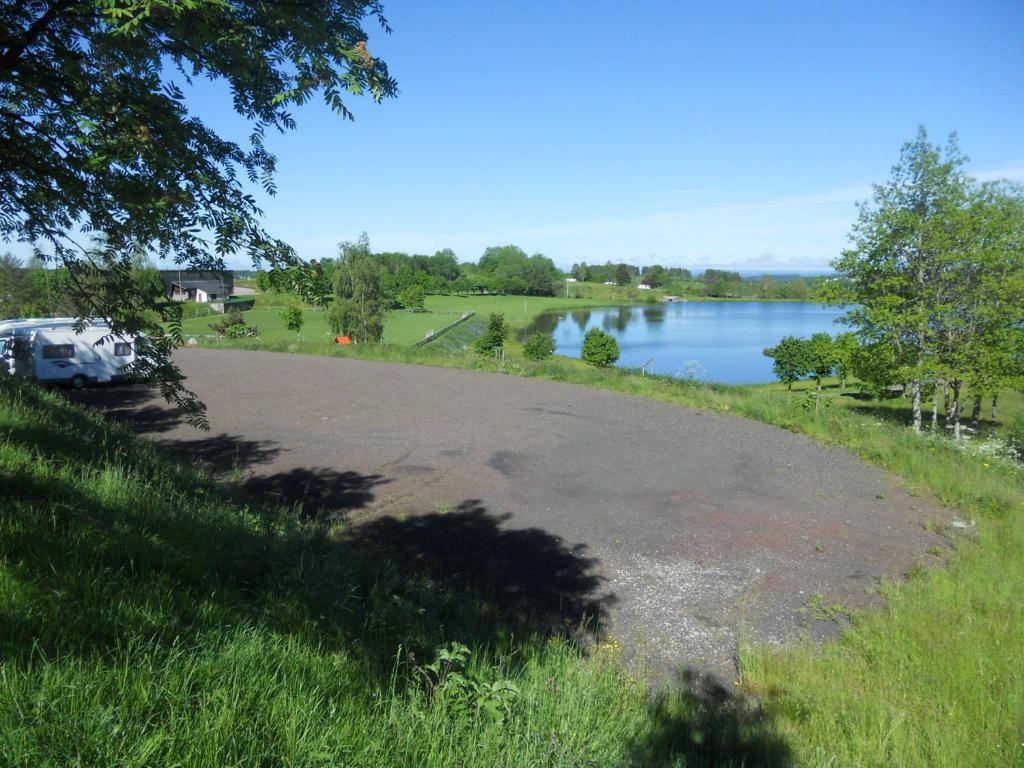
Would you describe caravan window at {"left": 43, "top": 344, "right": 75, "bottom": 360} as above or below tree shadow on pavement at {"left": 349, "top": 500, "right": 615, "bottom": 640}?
above

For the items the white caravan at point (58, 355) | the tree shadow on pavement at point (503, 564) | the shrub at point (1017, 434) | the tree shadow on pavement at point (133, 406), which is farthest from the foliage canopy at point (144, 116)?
the shrub at point (1017, 434)

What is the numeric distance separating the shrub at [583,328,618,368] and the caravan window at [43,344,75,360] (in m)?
51.6

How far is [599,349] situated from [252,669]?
211ft

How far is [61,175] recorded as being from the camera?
3504mm

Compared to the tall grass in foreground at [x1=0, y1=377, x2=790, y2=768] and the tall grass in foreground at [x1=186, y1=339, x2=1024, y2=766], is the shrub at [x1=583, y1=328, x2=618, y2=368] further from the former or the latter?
the tall grass in foreground at [x1=0, y1=377, x2=790, y2=768]

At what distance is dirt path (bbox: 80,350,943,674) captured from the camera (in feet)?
18.7

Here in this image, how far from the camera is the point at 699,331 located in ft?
357

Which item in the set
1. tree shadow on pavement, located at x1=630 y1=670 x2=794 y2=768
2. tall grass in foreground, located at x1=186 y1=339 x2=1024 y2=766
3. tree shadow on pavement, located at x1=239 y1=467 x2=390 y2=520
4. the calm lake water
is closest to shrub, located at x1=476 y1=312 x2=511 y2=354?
the calm lake water

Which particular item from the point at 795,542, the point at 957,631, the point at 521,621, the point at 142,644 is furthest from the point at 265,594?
the point at 795,542

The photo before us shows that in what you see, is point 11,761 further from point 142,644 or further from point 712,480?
point 712,480

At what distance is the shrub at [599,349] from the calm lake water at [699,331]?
3216 mm

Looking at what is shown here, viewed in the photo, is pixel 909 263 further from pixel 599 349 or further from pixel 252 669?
pixel 599 349

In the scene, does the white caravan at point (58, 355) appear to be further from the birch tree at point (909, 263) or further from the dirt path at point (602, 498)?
the birch tree at point (909, 263)

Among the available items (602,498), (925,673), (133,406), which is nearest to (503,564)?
(602,498)
